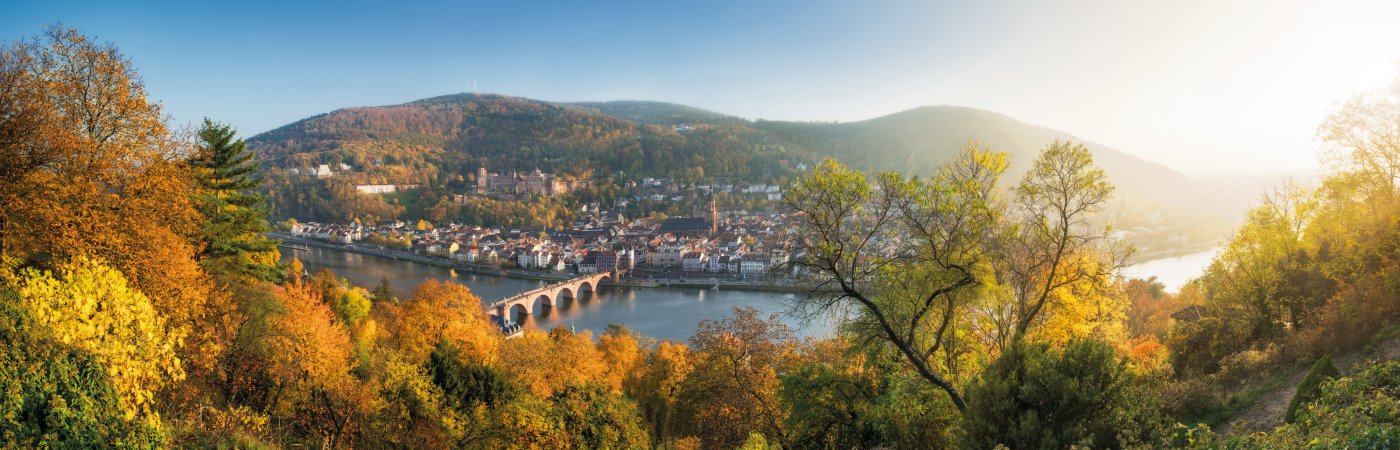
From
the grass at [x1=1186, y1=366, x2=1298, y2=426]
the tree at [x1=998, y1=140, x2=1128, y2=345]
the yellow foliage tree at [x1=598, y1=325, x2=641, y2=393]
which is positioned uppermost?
the tree at [x1=998, y1=140, x2=1128, y2=345]

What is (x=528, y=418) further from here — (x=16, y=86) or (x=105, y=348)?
(x=16, y=86)

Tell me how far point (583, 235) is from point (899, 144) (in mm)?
52176

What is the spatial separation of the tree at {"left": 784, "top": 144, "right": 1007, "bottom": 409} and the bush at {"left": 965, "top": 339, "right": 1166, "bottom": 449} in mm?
713

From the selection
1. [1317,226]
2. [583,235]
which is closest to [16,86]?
[1317,226]

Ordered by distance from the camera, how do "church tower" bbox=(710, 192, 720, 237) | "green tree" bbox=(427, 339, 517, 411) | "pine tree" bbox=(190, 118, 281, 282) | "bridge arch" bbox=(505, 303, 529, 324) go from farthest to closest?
"church tower" bbox=(710, 192, 720, 237) → "bridge arch" bbox=(505, 303, 529, 324) → "pine tree" bbox=(190, 118, 281, 282) → "green tree" bbox=(427, 339, 517, 411)

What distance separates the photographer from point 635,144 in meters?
84.4

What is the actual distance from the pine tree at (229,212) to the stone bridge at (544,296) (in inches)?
563

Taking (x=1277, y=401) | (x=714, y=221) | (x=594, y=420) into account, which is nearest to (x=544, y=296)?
(x=714, y=221)

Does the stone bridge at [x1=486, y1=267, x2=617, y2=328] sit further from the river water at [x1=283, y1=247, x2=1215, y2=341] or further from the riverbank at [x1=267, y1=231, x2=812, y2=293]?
the riverbank at [x1=267, y1=231, x2=812, y2=293]

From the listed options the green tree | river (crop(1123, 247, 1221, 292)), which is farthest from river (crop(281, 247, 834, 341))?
river (crop(1123, 247, 1221, 292))

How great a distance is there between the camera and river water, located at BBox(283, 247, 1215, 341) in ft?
87.4

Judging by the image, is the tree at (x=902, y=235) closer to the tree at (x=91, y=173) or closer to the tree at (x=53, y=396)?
the tree at (x=53, y=396)

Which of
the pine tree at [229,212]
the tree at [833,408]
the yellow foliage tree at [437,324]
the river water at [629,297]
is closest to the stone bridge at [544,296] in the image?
the river water at [629,297]

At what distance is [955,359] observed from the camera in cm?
546
